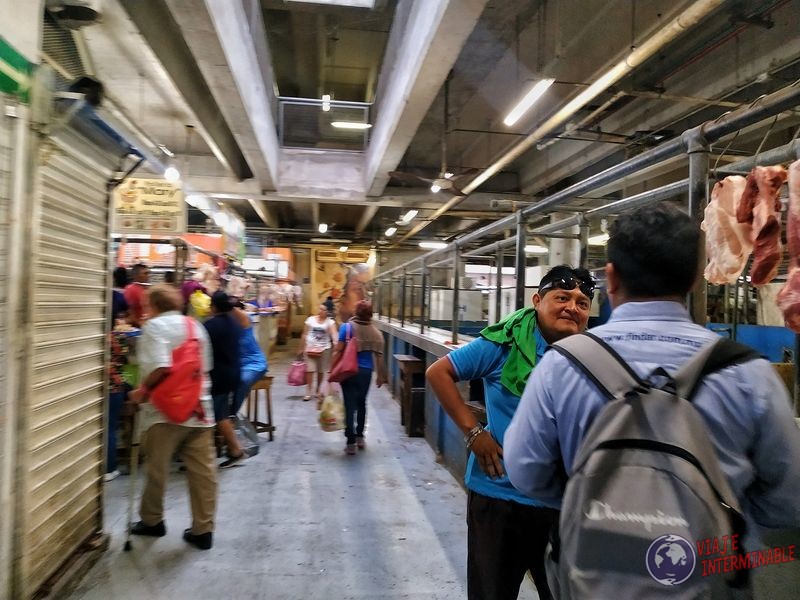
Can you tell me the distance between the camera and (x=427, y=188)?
11.1m

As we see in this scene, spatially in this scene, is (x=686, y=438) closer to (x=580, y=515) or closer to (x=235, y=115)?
(x=580, y=515)

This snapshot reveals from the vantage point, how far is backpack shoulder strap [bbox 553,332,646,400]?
102 centimetres

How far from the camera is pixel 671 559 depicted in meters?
0.92

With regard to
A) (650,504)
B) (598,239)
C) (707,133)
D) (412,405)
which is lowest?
(412,405)

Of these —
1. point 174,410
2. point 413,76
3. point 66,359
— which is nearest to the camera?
point 66,359

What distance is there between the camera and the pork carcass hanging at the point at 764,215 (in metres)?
1.65

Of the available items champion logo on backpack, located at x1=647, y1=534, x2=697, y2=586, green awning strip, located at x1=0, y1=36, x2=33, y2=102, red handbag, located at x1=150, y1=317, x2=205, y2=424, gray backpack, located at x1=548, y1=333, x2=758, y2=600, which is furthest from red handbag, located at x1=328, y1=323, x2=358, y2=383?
champion logo on backpack, located at x1=647, y1=534, x2=697, y2=586

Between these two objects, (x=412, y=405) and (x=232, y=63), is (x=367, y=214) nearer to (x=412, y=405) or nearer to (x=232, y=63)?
(x=412, y=405)

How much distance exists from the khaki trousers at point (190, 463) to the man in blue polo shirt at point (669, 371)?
275 cm

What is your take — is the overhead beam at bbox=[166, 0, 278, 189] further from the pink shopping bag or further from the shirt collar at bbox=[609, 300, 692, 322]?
the shirt collar at bbox=[609, 300, 692, 322]

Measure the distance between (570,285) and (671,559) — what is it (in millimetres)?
1232

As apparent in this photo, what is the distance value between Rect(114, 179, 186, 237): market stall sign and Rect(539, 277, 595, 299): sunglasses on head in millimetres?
4546

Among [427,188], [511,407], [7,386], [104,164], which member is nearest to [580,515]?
[511,407]

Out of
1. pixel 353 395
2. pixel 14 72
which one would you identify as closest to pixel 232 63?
pixel 14 72
